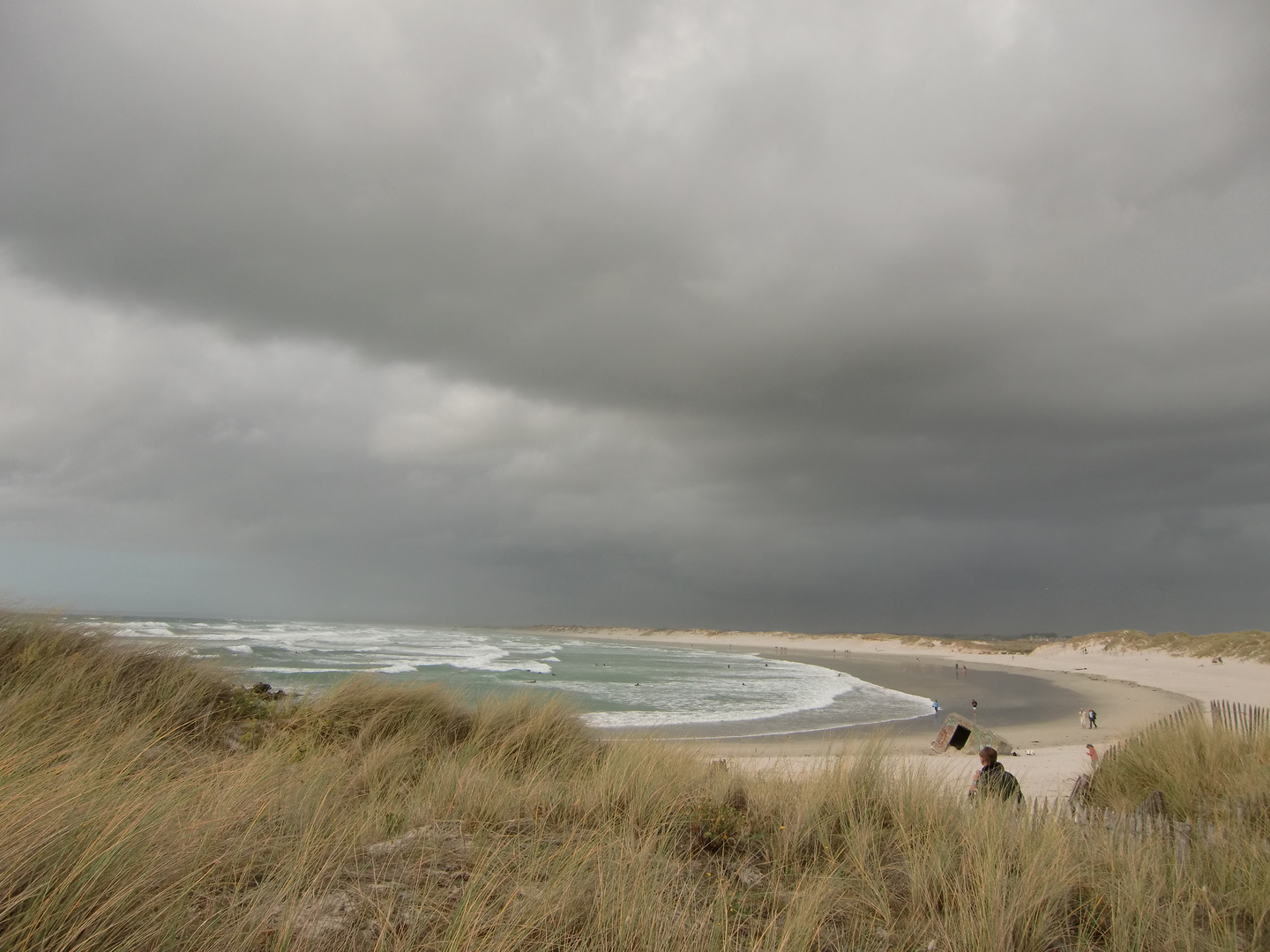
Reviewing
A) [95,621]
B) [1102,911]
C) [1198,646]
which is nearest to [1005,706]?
[1102,911]

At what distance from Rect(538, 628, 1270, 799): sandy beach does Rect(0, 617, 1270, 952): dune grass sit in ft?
5.31

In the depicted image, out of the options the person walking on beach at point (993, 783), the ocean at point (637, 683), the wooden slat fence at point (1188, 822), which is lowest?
the ocean at point (637, 683)

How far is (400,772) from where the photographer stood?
562 cm

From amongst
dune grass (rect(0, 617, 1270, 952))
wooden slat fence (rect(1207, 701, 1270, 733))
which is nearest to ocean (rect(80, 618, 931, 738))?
dune grass (rect(0, 617, 1270, 952))

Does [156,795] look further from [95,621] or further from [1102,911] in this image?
[95,621]

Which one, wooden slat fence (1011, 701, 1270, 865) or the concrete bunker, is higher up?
wooden slat fence (1011, 701, 1270, 865)

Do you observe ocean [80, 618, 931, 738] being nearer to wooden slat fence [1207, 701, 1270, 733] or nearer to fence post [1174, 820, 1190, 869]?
fence post [1174, 820, 1190, 869]

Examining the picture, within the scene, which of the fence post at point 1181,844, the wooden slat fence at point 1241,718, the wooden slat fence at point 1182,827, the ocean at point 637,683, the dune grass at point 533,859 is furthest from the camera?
the ocean at point 637,683

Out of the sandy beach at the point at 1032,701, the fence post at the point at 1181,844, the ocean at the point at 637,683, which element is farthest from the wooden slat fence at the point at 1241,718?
the ocean at the point at 637,683

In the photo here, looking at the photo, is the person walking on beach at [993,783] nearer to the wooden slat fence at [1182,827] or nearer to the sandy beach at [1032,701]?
the sandy beach at [1032,701]

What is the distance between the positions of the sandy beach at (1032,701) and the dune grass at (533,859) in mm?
1617

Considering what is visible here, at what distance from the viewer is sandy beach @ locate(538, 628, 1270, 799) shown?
40.8 ft

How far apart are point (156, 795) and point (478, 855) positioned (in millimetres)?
1842

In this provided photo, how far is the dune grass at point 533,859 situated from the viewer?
2.75 meters
